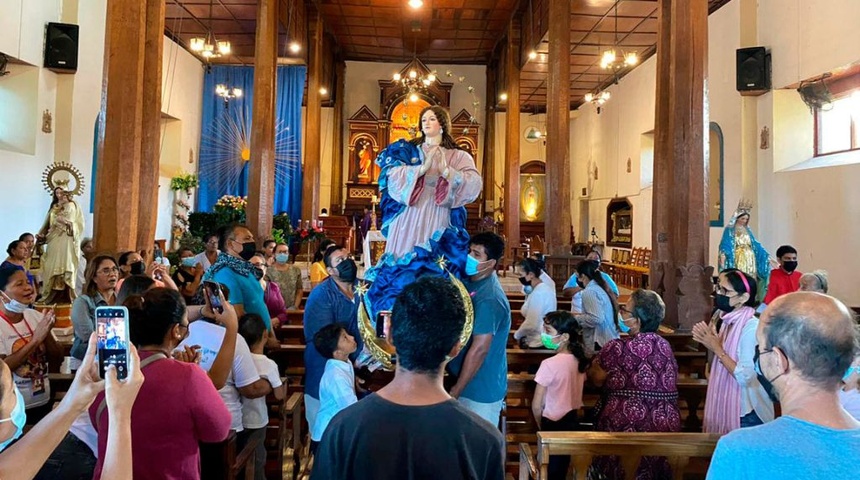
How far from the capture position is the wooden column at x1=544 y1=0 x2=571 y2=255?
9.50 meters

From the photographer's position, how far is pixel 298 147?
1531cm

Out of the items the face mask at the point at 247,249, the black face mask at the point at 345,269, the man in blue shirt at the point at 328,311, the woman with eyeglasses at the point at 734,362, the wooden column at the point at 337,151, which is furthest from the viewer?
the wooden column at the point at 337,151

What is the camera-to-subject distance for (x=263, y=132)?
8.68m

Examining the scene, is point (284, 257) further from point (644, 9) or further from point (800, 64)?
point (644, 9)

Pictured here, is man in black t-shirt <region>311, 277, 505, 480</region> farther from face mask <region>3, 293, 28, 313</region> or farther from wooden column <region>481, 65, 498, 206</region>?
wooden column <region>481, 65, 498, 206</region>

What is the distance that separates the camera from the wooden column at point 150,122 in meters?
6.31

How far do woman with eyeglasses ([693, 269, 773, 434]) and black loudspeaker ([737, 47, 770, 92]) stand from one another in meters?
Answer: 7.94

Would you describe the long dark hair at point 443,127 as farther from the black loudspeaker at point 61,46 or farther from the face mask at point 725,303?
the black loudspeaker at point 61,46

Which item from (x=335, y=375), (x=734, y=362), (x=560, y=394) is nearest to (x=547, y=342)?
(x=560, y=394)

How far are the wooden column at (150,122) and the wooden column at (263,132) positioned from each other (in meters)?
2.02

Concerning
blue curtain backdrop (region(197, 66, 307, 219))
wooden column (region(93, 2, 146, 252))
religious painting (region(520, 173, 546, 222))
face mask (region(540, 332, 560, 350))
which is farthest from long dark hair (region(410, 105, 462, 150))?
religious painting (region(520, 173, 546, 222))

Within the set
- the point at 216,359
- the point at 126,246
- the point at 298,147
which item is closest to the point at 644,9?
the point at 298,147

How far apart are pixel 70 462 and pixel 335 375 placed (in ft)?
3.26

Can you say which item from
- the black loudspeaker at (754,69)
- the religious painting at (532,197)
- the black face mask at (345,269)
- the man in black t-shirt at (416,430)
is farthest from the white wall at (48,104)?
the religious painting at (532,197)
